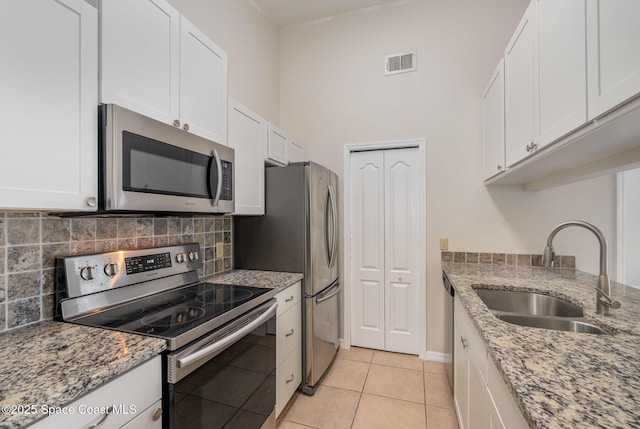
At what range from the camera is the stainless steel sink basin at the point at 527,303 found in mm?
1598

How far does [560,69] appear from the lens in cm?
116

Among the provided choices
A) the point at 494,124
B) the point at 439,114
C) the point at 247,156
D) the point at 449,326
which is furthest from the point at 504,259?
the point at 247,156

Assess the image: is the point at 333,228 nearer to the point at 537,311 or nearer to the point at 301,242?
the point at 301,242

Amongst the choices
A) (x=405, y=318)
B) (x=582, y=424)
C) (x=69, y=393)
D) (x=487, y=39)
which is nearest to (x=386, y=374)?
(x=405, y=318)

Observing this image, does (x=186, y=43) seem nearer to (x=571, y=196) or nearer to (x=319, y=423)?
(x=319, y=423)

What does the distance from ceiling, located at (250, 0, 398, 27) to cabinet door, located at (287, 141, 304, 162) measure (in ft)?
4.48

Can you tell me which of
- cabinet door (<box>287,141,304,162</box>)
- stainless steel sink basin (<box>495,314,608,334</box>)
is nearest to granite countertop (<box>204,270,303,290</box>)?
cabinet door (<box>287,141,304,162</box>)

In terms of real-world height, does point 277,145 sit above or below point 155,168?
above

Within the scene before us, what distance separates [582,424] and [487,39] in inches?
117

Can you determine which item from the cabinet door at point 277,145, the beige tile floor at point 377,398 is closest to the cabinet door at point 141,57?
the cabinet door at point 277,145

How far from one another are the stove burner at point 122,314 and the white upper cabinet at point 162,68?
0.87 metres

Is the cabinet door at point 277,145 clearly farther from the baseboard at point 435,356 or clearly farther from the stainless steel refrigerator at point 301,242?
the baseboard at point 435,356

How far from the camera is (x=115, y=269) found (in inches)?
53.9

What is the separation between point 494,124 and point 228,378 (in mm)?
2384
